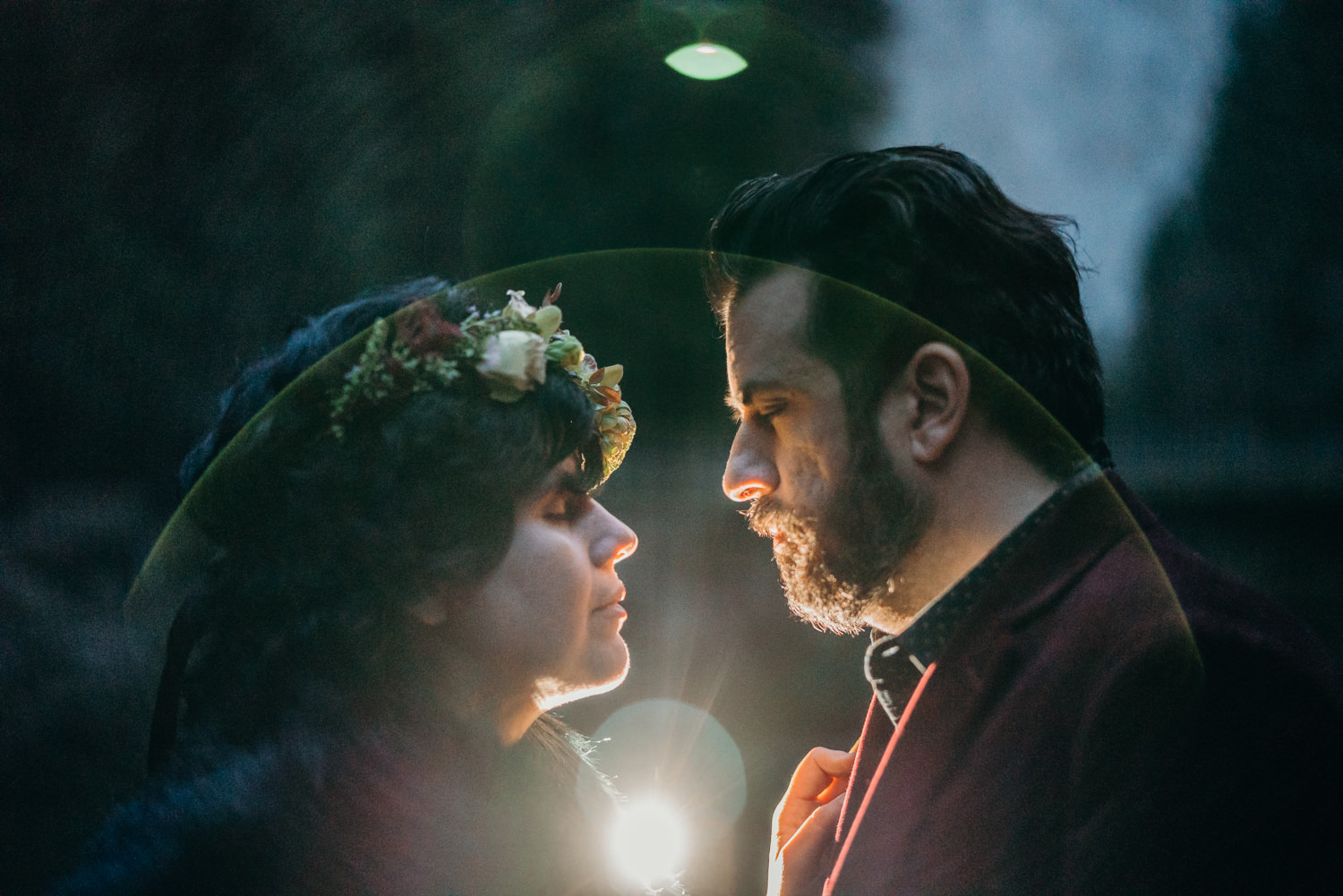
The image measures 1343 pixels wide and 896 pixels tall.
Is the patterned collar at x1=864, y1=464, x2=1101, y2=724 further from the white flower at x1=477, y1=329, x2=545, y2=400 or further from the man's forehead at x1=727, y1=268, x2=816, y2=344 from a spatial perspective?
the white flower at x1=477, y1=329, x2=545, y2=400

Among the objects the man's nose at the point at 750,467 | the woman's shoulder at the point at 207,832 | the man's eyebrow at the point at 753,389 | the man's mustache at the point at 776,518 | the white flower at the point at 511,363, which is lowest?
the woman's shoulder at the point at 207,832

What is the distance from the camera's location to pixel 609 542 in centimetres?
148

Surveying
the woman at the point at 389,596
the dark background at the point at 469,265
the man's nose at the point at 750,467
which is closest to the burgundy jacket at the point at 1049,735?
the man's nose at the point at 750,467

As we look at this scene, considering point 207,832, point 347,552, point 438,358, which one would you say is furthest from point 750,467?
point 207,832

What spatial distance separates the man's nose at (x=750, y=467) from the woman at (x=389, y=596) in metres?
0.32

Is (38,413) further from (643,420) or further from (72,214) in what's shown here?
(643,420)

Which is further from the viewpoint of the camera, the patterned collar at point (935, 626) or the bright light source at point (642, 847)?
the bright light source at point (642, 847)

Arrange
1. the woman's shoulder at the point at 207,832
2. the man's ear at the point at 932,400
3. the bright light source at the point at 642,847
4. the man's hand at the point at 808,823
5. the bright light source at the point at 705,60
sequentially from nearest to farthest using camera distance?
the woman's shoulder at the point at 207,832 → the man's ear at the point at 932,400 → the man's hand at the point at 808,823 → the bright light source at the point at 642,847 → the bright light source at the point at 705,60

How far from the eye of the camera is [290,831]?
1234 millimetres

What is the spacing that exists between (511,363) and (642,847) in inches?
46.6

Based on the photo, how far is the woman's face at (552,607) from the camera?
139 centimetres

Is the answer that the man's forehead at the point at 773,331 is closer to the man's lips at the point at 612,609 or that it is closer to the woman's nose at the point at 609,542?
the woman's nose at the point at 609,542

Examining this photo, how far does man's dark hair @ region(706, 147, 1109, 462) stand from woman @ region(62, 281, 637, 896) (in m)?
0.60

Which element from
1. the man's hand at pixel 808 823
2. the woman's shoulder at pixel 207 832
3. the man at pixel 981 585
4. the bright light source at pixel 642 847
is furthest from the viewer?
the bright light source at pixel 642 847
